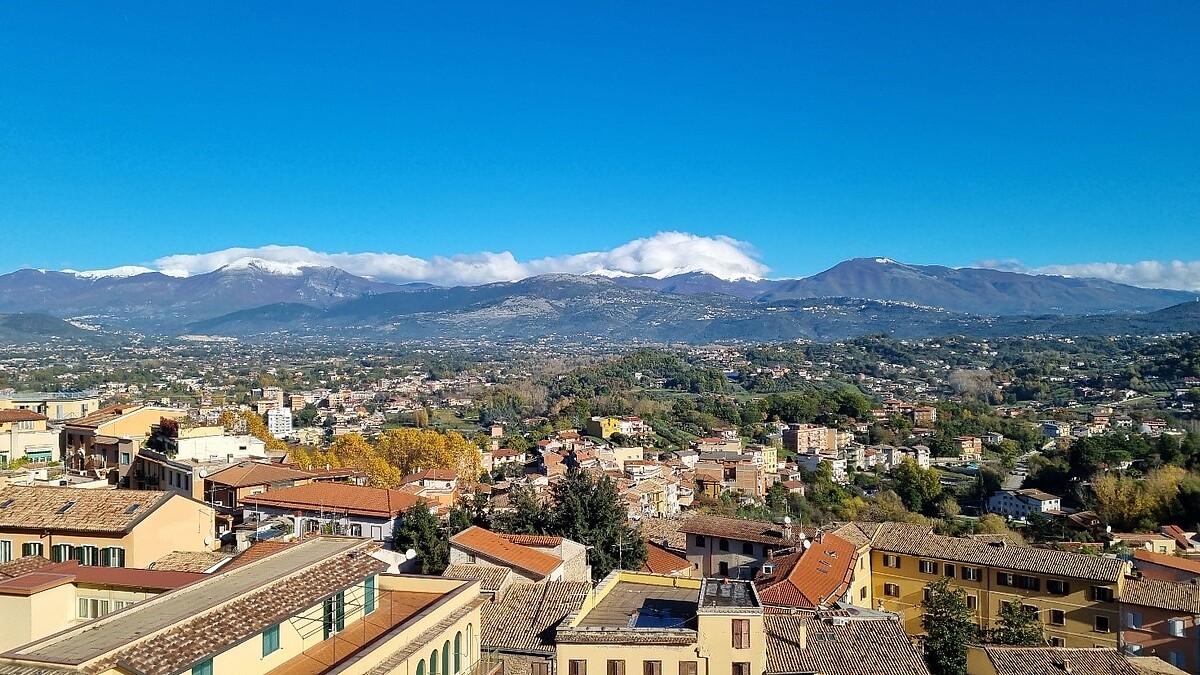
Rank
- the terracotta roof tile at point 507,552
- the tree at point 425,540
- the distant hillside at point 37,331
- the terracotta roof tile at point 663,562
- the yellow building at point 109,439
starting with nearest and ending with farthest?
the terracotta roof tile at point 507,552 → the tree at point 425,540 → the terracotta roof tile at point 663,562 → the yellow building at point 109,439 → the distant hillside at point 37,331

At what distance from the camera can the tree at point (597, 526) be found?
1723cm

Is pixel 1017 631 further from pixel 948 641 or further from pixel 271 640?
pixel 271 640

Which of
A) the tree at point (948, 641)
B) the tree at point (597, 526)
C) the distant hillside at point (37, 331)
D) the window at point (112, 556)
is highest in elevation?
the distant hillside at point (37, 331)

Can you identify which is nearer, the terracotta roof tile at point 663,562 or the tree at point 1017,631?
the tree at point 1017,631

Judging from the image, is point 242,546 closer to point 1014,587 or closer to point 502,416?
point 1014,587

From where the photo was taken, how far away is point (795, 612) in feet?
47.0

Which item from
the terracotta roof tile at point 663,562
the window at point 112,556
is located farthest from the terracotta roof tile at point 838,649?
the window at point 112,556

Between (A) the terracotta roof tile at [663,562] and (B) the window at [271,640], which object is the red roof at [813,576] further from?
(B) the window at [271,640]

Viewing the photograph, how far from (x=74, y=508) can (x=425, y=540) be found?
5094 millimetres

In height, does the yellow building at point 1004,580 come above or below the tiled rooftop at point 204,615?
A: below

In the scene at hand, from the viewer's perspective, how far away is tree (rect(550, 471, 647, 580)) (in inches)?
679

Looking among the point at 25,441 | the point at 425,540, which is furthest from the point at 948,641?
the point at 25,441

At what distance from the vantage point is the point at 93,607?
757 centimetres

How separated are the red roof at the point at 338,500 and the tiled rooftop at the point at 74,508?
5.06m
